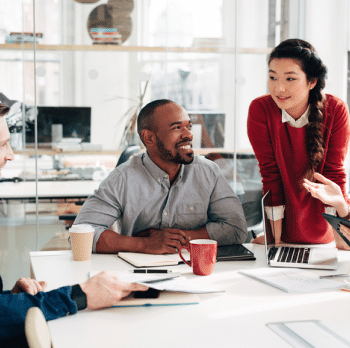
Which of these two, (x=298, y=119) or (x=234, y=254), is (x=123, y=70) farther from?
(x=234, y=254)

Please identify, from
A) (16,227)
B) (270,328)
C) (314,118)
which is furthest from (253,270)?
(16,227)

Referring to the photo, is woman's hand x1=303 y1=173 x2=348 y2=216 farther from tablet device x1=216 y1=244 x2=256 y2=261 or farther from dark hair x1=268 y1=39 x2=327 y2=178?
tablet device x1=216 y1=244 x2=256 y2=261

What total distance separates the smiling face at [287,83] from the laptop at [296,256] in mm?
498

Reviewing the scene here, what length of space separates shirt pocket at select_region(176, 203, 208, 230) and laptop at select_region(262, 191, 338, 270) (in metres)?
0.27

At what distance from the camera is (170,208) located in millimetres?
1843

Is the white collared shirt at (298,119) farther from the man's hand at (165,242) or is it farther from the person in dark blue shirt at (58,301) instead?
the person in dark blue shirt at (58,301)

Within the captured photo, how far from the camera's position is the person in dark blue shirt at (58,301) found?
1.02 meters

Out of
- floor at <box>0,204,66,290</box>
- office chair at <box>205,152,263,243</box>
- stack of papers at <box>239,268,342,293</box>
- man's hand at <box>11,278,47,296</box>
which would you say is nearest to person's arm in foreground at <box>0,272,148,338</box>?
man's hand at <box>11,278,47,296</box>

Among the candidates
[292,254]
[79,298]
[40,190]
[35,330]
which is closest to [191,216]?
[292,254]

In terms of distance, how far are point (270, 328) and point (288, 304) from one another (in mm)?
159

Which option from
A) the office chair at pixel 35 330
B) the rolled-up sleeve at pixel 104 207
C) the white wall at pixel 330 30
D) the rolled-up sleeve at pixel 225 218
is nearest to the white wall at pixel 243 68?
the white wall at pixel 330 30

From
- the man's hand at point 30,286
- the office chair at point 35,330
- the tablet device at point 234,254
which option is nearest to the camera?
the office chair at point 35,330

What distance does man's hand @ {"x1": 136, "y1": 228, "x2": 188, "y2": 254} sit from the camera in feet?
5.22

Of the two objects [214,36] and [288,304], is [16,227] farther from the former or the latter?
[288,304]
